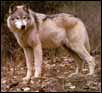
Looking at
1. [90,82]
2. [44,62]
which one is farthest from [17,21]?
[44,62]

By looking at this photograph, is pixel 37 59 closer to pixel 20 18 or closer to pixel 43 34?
pixel 43 34

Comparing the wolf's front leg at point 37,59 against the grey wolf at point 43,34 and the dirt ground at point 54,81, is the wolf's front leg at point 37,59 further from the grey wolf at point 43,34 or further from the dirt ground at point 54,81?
the dirt ground at point 54,81

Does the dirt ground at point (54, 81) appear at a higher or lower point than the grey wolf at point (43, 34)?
lower

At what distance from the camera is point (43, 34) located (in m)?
6.98

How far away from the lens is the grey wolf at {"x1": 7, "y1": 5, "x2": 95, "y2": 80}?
6.63 m

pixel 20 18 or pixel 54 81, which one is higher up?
pixel 20 18

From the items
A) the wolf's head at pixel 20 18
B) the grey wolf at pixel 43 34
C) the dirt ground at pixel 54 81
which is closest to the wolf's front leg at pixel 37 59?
the grey wolf at pixel 43 34

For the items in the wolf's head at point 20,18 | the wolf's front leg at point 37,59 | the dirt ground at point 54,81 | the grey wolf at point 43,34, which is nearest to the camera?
the wolf's head at point 20,18

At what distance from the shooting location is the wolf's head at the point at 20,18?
21.0 feet

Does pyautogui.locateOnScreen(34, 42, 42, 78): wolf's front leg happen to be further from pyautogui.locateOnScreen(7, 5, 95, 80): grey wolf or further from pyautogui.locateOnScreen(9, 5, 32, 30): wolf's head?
pyautogui.locateOnScreen(9, 5, 32, 30): wolf's head

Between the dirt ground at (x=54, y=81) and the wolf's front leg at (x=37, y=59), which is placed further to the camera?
the wolf's front leg at (x=37, y=59)

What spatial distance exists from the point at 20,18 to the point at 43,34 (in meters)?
0.68

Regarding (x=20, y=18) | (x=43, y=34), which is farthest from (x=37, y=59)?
(x=20, y=18)

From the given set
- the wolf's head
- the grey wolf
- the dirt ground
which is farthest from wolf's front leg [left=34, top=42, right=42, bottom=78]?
the wolf's head
